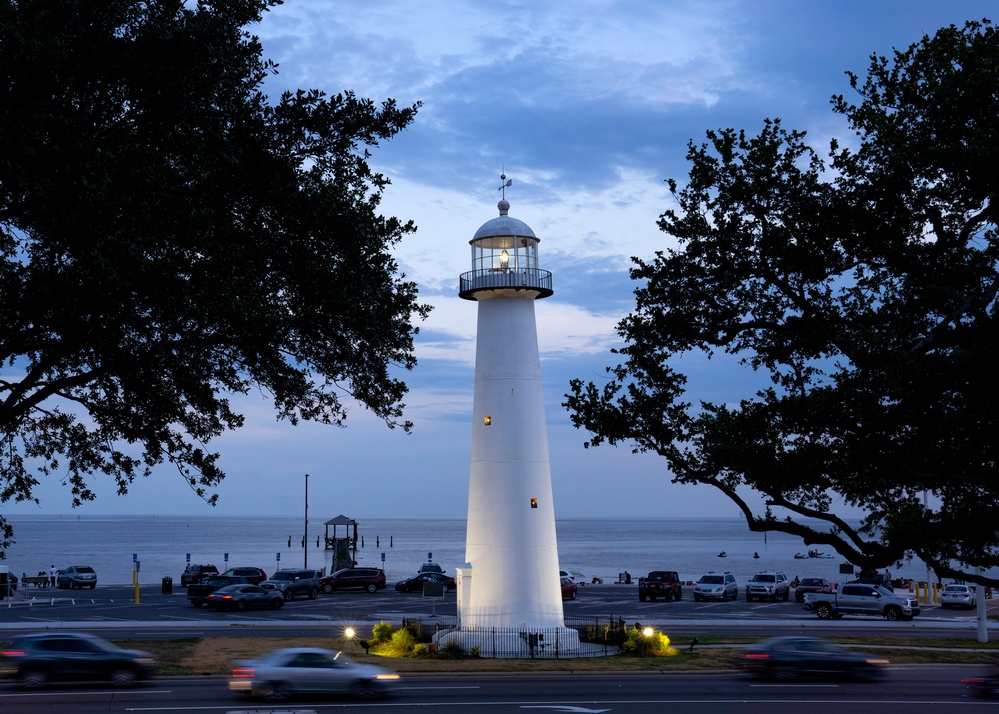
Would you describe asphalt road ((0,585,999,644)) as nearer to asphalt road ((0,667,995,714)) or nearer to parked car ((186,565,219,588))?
parked car ((186,565,219,588))

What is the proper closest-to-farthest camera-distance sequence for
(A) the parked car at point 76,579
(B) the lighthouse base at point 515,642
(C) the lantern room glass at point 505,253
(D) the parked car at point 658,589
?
(B) the lighthouse base at point 515,642 → (C) the lantern room glass at point 505,253 → (D) the parked car at point 658,589 → (A) the parked car at point 76,579

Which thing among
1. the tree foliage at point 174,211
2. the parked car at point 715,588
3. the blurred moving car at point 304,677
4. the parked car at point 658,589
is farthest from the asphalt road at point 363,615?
the tree foliage at point 174,211

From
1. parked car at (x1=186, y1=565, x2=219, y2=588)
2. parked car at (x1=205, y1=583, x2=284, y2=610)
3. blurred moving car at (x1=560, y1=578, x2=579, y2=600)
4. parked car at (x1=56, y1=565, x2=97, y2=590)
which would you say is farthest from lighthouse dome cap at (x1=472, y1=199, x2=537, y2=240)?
parked car at (x1=56, y1=565, x2=97, y2=590)

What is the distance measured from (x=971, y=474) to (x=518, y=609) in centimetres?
2246

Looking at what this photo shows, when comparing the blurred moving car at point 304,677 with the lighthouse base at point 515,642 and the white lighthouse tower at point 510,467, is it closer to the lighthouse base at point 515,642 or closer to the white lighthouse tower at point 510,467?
the lighthouse base at point 515,642

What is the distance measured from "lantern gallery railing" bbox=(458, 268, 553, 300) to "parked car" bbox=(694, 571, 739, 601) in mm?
29354

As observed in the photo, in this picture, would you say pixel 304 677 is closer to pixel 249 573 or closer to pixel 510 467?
pixel 510 467

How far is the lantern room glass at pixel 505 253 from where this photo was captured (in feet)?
118

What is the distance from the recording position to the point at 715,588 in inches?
2307

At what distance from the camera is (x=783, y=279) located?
14539 mm

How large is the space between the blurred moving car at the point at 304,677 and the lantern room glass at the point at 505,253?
56.8 ft

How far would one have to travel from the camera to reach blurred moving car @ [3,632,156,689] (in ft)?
75.2

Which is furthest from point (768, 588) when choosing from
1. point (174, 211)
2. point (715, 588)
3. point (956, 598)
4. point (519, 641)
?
point (174, 211)

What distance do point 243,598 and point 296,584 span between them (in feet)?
22.9
